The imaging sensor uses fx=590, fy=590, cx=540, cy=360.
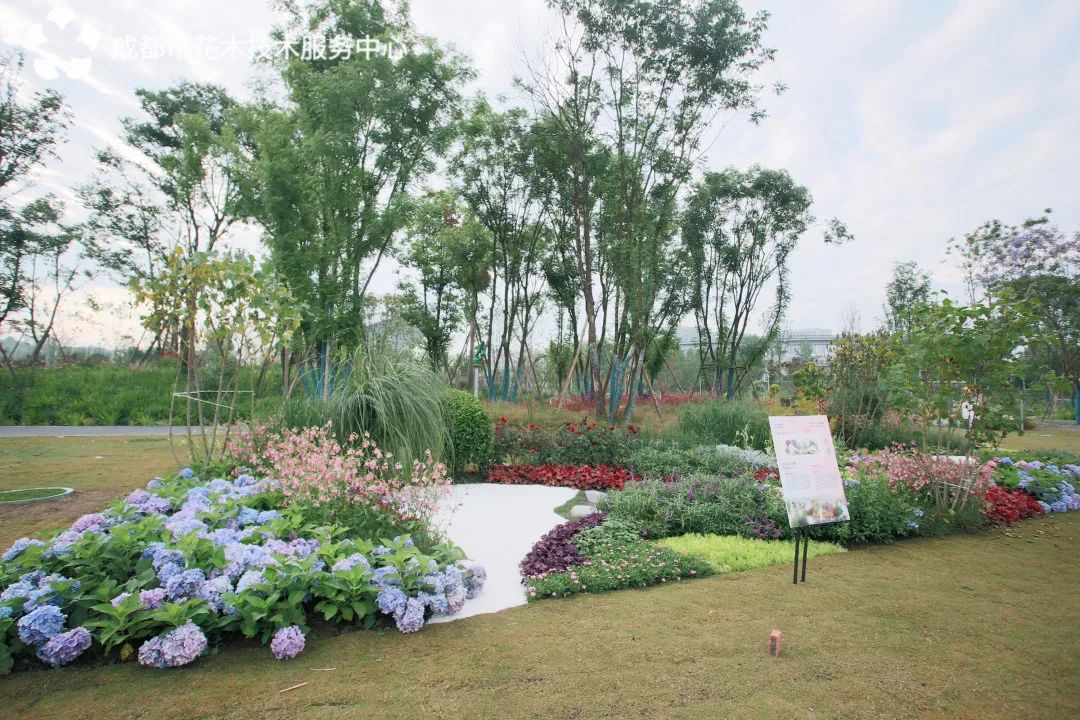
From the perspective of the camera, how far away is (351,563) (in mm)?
2834

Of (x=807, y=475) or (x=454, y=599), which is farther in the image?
(x=807, y=475)

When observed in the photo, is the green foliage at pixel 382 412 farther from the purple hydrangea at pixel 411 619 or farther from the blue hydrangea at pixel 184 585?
the blue hydrangea at pixel 184 585

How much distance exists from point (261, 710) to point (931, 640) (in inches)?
116

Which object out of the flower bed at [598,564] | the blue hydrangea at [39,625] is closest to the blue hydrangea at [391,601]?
the flower bed at [598,564]

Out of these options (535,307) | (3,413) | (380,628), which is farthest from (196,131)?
(380,628)

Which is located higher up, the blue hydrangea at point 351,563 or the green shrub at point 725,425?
the green shrub at point 725,425

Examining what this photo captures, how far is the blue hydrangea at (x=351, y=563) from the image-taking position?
2791mm

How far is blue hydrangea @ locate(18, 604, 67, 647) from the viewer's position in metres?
2.32

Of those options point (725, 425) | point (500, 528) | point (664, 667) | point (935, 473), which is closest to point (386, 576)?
point (664, 667)

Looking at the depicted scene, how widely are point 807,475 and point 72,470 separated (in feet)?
22.8

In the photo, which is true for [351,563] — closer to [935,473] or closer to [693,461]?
[693,461]

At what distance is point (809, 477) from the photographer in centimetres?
356

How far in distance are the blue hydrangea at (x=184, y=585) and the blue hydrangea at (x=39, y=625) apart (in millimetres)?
380

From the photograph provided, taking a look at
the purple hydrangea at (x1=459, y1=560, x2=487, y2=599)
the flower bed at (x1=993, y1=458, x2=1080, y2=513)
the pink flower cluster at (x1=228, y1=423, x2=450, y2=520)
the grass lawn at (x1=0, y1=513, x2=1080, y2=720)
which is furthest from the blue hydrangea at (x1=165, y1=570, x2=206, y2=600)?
the flower bed at (x1=993, y1=458, x2=1080, y2=513)
